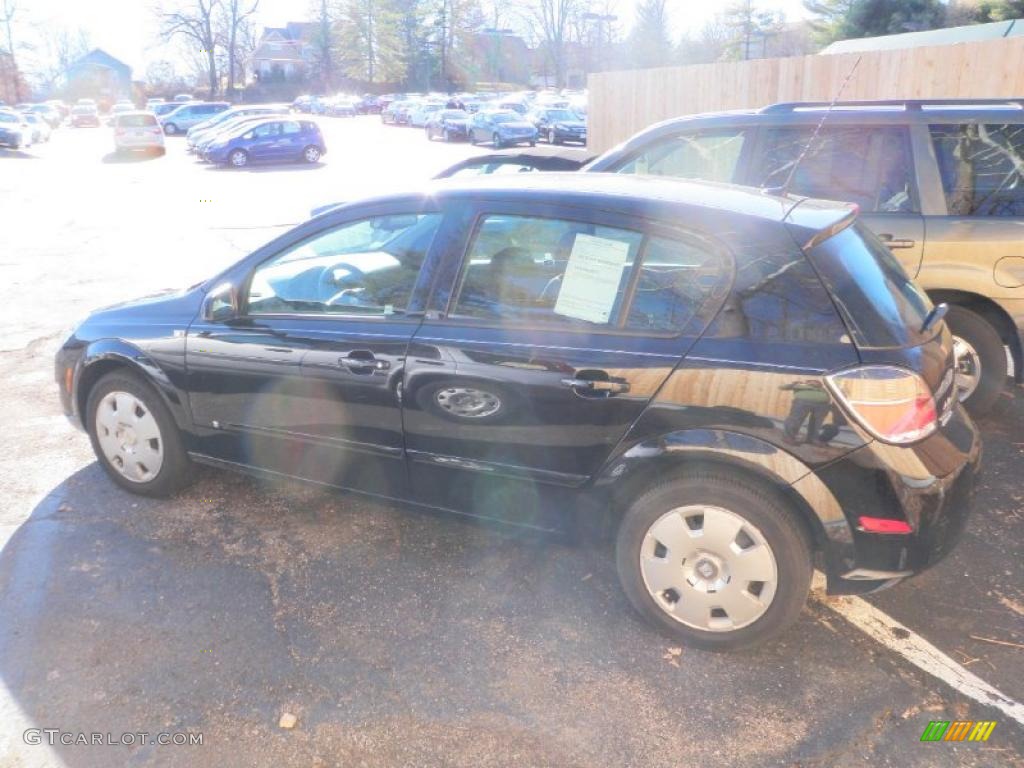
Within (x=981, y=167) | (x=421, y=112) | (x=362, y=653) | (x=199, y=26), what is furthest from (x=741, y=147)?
(x=199, y=26)

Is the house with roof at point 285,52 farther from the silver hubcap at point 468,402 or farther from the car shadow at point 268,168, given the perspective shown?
the silver hubcap at point 468,402

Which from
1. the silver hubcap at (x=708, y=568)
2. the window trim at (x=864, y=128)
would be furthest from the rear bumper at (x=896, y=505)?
the window trim at (x=864, y=128)

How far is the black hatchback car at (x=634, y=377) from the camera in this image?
271 centimetres

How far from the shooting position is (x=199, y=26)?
232 ft

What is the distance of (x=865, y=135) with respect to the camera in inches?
195

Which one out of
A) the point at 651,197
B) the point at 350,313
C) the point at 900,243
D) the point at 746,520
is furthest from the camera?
the point at 900,243

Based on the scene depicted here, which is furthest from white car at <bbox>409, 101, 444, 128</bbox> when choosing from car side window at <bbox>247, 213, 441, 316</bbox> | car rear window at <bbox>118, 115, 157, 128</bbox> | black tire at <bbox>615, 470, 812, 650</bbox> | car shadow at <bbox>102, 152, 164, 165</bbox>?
black tire at <bbox>615, 470, 812, 650</bbox>

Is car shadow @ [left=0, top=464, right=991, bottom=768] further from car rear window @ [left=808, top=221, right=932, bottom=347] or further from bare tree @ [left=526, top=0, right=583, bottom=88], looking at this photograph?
bare tree @ [left=526, top=0, right=583, bottom=88]

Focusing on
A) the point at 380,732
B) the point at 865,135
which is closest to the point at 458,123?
the point at 865,135

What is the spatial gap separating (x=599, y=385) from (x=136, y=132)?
3357 centimetres

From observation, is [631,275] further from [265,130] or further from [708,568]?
[265,130]

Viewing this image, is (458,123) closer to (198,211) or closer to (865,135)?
(198,211)

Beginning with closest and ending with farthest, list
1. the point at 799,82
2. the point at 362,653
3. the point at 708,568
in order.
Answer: the point at 708,568 → the point at 362,653 → the point at 799,82

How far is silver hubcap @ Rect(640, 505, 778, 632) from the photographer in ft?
9.20
